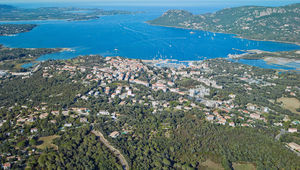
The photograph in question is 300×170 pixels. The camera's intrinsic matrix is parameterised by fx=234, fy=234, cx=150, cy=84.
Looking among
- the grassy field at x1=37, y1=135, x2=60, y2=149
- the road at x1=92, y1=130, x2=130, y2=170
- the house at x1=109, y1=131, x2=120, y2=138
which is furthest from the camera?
the house at x1=109, y1=131, x2=120, y2=138

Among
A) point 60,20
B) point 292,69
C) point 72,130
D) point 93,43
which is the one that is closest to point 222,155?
point 72,130

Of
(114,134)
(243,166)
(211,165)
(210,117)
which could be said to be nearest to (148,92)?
(210,117)

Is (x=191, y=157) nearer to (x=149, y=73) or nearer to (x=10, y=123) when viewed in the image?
(x=10, y=123)

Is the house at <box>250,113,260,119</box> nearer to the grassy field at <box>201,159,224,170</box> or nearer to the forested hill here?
the grassy field at <box>201,159,224,170</box>

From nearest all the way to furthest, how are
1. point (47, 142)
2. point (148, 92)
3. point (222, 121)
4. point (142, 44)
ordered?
point (47, 142)
point (222, 121)
point (148, 92)
point (142, 44)

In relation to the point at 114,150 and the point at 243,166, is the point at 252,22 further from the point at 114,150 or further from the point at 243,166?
the point at 114,150

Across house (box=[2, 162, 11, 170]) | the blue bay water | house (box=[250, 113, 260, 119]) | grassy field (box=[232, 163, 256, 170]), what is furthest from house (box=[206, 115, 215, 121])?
the blue bay water
